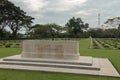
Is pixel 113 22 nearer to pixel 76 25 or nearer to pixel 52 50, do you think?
pixel 76 25

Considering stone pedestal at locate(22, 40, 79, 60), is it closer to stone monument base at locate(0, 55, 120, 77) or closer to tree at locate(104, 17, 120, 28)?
stone monument base at locate(0, 55, 120, 77)

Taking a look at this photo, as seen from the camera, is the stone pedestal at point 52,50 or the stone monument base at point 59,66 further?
the stone pedestal at point 52,50

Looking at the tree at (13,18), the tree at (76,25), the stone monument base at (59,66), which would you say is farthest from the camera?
the tree at (76,25)

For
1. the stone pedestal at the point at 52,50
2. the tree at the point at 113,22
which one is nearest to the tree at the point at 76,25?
the tree at the point at 113,22

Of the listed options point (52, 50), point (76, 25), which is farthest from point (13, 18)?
point (52, 50)

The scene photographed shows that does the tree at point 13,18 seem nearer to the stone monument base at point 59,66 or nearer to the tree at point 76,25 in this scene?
the tree at point 76,25

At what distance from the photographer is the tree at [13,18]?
4986 cm

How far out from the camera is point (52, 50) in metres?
10.6

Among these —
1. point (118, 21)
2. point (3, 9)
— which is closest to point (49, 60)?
point (3, 9)

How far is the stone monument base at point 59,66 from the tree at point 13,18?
4176 centimetres

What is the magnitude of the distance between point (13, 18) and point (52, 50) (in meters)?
43.2

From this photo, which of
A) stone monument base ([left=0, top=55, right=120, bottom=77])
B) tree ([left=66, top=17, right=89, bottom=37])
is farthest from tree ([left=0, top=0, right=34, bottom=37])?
stone monument base ([left=0, top=55, right=120, bottom=77])

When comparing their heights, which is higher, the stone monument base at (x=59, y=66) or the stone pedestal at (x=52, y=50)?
the stone pedestal at (x=52, y=50)

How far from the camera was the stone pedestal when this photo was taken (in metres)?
10.4
